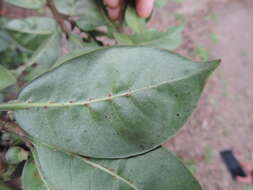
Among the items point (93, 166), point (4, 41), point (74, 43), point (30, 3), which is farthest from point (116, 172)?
point (4, 41)

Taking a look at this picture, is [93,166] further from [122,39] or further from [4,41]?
[4,41]

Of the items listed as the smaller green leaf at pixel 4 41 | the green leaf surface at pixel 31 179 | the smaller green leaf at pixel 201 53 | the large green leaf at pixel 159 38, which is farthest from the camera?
the smaller green leaf at pixel 201 53

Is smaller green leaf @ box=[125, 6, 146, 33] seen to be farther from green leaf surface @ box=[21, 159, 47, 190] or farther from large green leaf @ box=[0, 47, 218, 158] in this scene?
green leaf surface @ box=[21, 159, 47, 190]

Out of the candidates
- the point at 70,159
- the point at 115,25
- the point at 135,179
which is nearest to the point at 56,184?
the point at 70,159

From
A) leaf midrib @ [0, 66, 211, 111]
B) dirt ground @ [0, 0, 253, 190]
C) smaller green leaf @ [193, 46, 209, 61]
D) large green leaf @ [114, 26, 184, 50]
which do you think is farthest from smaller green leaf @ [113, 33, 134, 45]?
smaller green leaf @ [193, 46, 209, 61]

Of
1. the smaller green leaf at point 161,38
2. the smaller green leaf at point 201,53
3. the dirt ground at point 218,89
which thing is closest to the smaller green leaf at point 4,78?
the smaller green leaf at point 161,38

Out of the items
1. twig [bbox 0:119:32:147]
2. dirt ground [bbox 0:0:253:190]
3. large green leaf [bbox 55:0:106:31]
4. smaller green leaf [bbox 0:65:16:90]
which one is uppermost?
smaller green leaf [bbox 0:65:16:90]

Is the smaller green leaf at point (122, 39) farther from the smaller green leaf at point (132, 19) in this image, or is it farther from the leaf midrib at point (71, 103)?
the leaf midrib at point (71, 103)
